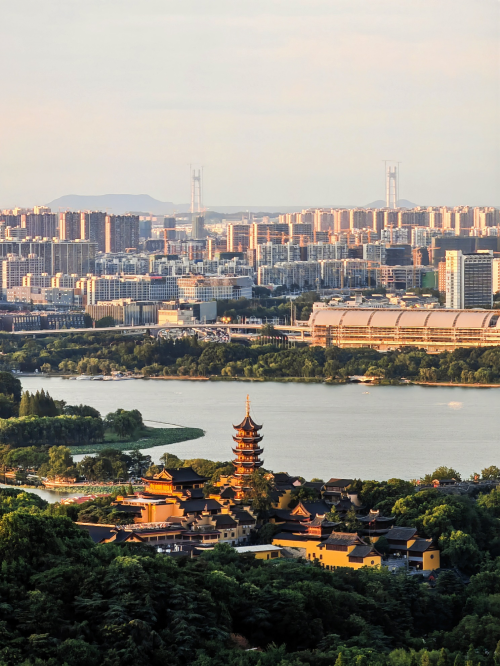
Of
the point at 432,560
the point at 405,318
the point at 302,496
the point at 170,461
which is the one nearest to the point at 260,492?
the point at 302,496

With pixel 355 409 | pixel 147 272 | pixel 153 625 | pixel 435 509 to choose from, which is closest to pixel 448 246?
pixel 147 272

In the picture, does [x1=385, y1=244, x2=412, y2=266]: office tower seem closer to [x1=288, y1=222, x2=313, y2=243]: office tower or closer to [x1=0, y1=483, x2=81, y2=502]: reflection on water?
[x1=288, y1=222, x2=313, y2=243]: office tower

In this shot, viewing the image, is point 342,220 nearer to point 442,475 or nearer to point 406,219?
point 406,219

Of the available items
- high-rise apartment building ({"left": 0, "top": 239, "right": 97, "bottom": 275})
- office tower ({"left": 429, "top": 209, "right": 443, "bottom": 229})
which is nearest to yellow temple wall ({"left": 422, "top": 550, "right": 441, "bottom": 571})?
high-rise apartment building ({"left": 0, "top": 239, "right": 97, "bottom": 275})

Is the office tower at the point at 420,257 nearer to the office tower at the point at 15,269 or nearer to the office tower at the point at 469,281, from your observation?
the office tower at the point at 15,269

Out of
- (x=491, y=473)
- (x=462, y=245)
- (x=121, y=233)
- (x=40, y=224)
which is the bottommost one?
(x=491, y=473)

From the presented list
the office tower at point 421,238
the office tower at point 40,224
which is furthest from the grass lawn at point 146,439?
the office tower at point 40,224

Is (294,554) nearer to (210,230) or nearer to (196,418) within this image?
(196,418)
